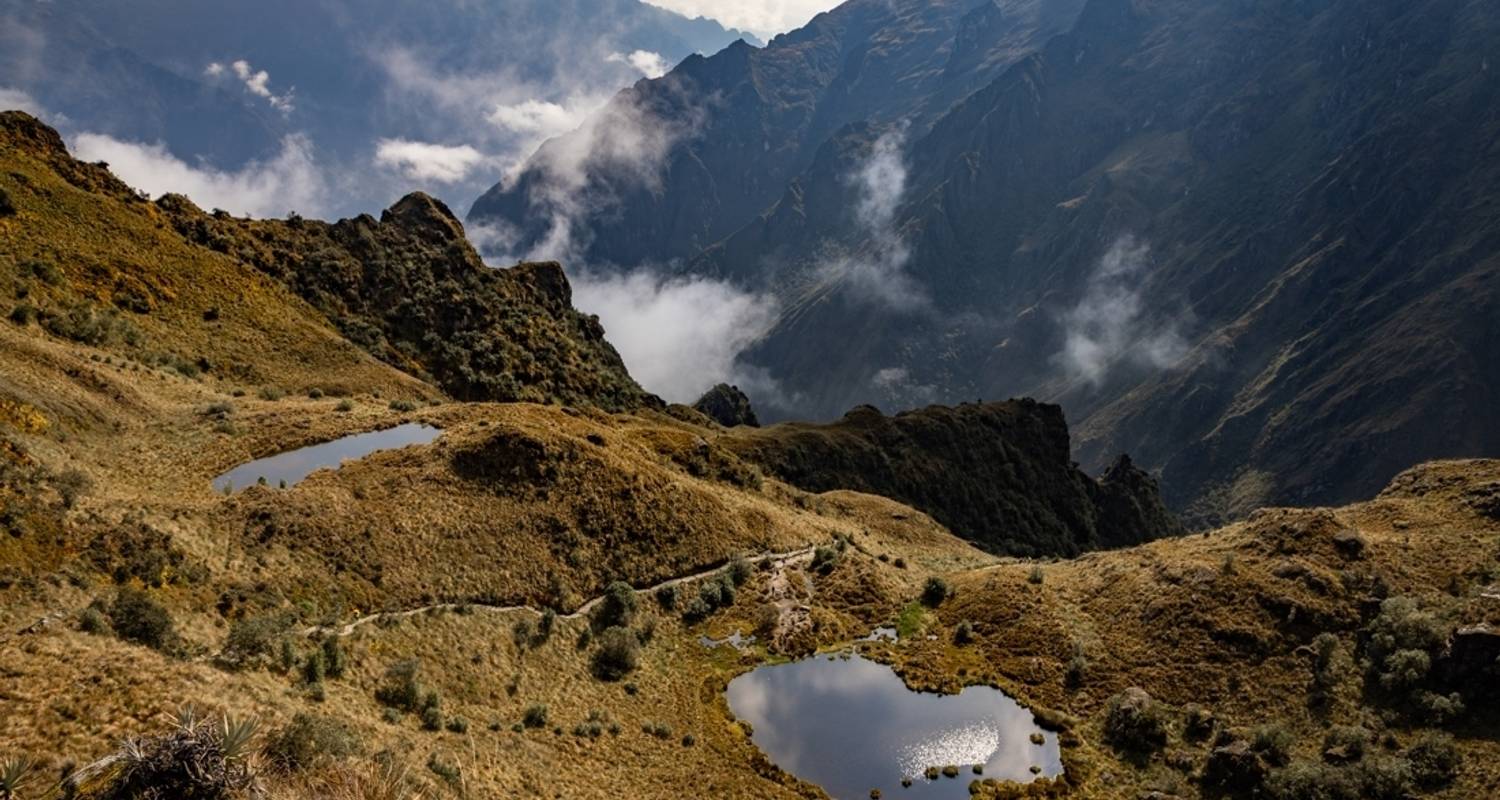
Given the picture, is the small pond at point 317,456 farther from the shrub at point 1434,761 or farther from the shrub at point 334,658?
the shrub at point 1434,761

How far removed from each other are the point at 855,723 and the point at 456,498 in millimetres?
25631

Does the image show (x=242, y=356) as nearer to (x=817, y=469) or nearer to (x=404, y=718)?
(x=404, y=718)

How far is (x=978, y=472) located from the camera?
5595 inches

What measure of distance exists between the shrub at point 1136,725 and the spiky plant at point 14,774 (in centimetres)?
3883

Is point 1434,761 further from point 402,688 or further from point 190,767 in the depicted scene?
point 190,767

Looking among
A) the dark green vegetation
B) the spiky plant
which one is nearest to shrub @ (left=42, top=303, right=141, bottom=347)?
the dark green vegetation

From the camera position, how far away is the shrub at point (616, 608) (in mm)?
44344

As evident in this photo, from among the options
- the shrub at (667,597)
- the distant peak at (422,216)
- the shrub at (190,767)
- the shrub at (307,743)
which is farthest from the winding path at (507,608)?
the distant peak at (422,216)

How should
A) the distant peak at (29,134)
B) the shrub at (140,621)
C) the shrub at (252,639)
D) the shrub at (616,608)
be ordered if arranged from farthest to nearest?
the distant peak at (29,134), the shrub at (616,608), the shrub at (252,639), the shrub at (140,621)

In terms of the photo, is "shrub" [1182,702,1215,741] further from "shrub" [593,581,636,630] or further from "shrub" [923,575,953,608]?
"shrub" [593,581,636,630]

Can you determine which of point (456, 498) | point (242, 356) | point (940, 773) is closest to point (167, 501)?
point (456, 498)

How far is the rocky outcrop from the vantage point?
123 metres

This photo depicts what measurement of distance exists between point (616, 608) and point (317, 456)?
21.6 m

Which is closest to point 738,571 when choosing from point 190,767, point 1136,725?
point 1136,725
